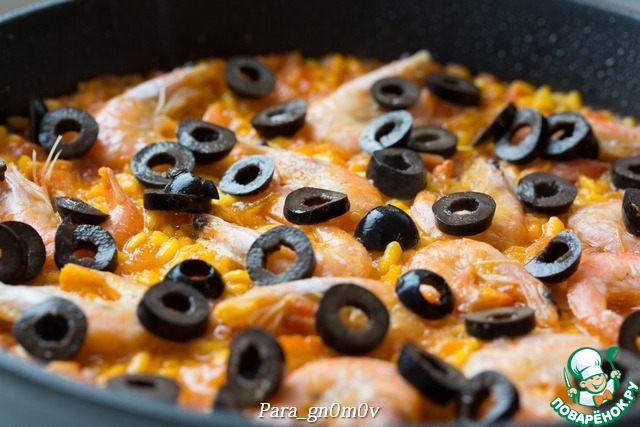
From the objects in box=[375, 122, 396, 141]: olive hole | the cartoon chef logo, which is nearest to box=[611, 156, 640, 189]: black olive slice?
box=[375, 122, 396, 141]: olive hole

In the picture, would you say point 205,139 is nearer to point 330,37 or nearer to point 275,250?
point 275,250

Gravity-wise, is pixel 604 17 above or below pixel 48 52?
above

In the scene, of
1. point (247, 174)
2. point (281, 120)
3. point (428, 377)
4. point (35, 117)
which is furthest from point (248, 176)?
point (428, 377)

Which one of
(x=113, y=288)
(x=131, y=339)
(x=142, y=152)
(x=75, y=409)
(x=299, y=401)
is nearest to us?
(x=75, y=409)

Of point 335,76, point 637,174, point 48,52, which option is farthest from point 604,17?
point 48,52

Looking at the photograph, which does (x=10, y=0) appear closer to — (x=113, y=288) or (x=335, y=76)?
(x=335, y=76)

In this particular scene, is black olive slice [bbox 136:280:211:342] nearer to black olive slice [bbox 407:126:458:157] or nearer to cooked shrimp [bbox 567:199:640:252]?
black olive slice [bbox 407:126:458:157]

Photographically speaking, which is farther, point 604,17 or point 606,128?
point 604,17
